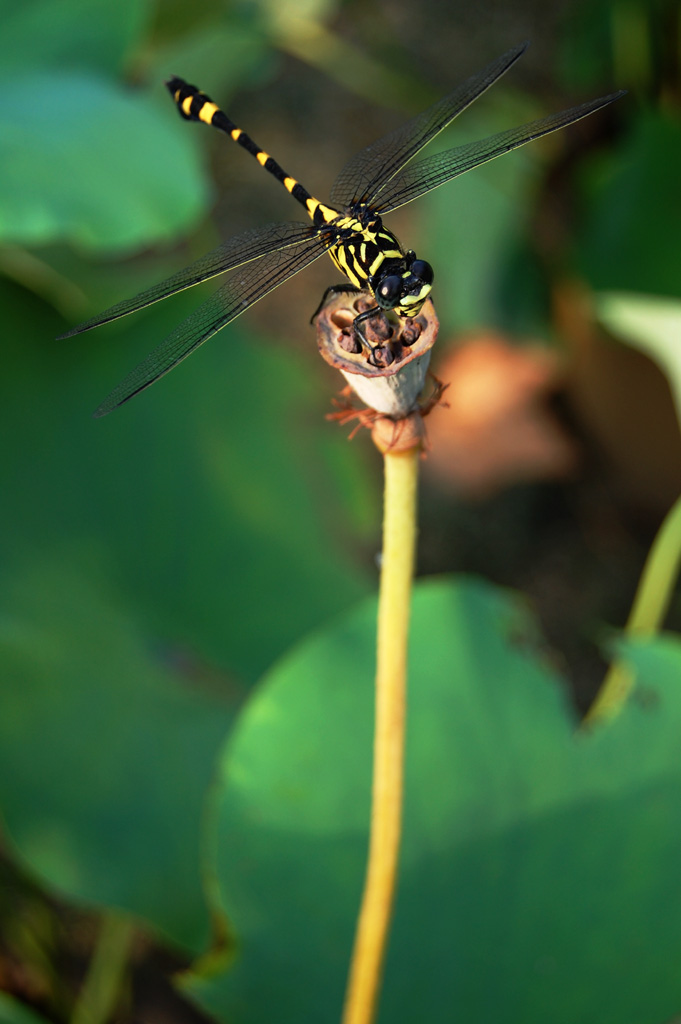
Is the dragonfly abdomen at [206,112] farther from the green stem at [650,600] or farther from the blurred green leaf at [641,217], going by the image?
the blurred green leaf at [641,217]

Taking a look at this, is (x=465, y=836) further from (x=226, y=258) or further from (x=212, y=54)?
(x=212, y=54)

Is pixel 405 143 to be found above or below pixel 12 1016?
above

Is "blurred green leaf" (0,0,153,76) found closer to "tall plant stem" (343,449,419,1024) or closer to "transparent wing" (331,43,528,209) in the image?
"transparent wing" (331,43,528,209)

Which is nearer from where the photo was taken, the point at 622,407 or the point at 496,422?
the point at 622,407

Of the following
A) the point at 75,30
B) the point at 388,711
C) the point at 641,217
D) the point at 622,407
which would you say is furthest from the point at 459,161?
the point at 622,407

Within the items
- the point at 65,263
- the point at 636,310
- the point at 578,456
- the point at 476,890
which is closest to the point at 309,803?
the point at 476,890

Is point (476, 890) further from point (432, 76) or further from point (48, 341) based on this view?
point (432, 76)

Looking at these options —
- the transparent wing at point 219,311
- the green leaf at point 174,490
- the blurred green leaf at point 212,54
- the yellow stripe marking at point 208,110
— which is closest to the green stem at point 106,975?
the green leaf at point 174,490
